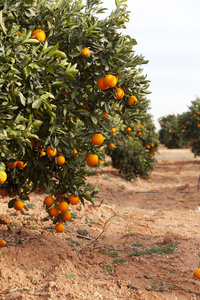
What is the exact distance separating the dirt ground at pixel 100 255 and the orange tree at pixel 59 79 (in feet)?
3.55

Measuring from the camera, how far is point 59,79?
2.94 m

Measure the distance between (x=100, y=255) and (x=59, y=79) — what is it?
2.99 metres

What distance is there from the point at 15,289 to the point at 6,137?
5.95 ft

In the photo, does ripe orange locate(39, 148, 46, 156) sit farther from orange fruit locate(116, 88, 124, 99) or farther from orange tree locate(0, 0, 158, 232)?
orange fruit locate(116, 88, 124, 99)

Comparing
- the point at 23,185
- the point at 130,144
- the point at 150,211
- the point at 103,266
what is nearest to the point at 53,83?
the point at 23,185

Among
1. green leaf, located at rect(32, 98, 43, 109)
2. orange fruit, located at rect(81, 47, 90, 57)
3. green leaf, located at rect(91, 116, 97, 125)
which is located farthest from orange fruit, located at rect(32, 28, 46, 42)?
green leaf, located at rect(91, 116, 97, 125)

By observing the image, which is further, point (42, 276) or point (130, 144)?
point (130, 144)

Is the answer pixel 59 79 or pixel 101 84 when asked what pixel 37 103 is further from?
pixel 101 84

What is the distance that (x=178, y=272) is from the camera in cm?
402

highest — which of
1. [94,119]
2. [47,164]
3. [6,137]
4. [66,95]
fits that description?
[66,95]

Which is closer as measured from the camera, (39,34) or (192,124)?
(39,34)

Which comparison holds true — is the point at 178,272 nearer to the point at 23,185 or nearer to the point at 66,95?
the point at 23,185

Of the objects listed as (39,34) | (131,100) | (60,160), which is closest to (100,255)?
(60,160)

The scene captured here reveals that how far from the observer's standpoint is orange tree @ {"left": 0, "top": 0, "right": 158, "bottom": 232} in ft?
8.77
